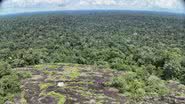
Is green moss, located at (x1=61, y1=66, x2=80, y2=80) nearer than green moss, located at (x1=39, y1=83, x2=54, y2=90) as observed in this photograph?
No

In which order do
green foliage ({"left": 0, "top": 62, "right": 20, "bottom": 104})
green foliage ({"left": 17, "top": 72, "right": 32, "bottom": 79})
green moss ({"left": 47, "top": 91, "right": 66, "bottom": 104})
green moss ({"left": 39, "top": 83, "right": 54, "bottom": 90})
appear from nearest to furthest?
green moss ({"left": 47, "top": 91, "right": 66, "bottom": 104}) < green foliage ({"left": 0, "top": 62, "right": 20, "bottom": 104}) < green moss ({"left": 39, "top": 83, "right": 54, "bottom": 90}) < green foliage ({"left": 17, "top": 72, "right": 32, "bottom": 79})

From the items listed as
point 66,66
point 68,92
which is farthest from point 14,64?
point 68,92

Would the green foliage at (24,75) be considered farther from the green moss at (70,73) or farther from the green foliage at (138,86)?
the green foliage at (138,86)

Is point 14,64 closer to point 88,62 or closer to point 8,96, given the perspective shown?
point 88,62

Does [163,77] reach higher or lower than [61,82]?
lower

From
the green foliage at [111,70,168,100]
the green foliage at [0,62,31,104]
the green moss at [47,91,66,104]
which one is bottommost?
the green foliage at [111,70,168,100]

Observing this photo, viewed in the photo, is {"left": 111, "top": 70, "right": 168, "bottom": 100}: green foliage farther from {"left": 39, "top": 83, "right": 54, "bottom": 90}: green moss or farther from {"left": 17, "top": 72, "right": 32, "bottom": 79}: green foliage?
{"left": 17, "top": 72, "right": 32, "bottom": 79}: green foliage

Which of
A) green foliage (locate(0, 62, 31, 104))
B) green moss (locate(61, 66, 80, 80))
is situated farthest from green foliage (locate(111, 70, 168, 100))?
green foliage (locate(0, 62, 31, 104))

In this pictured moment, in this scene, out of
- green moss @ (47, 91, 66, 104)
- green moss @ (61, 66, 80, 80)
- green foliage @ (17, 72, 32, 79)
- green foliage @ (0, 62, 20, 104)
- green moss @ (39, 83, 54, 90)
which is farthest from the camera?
green moss @ (61, 66, 80, 80)

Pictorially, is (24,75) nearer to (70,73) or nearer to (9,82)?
(9,82)

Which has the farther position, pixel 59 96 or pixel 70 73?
pixel 70 73

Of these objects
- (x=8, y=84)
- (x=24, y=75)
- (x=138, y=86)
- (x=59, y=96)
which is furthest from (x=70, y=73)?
(x=138, y=86)
